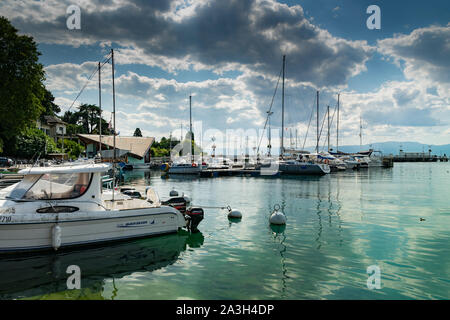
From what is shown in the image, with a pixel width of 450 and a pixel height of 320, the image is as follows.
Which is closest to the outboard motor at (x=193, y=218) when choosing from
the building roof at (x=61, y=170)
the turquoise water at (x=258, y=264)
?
the turquoise water at (x=258, y=264)

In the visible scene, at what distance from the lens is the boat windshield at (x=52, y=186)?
11430 millimetres

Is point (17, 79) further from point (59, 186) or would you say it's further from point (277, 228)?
point (277, 228)

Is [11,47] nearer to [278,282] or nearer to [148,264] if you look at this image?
[148,264]

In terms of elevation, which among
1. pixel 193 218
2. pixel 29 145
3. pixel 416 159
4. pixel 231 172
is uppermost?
pixel 29 145

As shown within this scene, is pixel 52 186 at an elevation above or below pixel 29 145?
below

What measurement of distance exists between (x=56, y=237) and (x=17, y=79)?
95.2 feet

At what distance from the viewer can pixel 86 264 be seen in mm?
10195

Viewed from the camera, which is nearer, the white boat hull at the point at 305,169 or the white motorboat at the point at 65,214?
the white motorboat at the point at 65,214

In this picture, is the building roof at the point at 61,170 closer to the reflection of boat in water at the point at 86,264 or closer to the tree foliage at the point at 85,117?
the reflection of boat in water at the point at 86,264

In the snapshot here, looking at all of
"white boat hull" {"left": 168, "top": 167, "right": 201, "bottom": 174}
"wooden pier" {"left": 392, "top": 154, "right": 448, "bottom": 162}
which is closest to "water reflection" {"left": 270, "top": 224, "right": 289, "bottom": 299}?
"white boat hull" {"left": 168, "top": 167, "right": 201, "bottom": 174}

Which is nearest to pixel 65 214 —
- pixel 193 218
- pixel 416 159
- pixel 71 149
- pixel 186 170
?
pixel 193 218

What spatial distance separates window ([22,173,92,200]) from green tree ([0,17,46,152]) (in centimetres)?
2376
